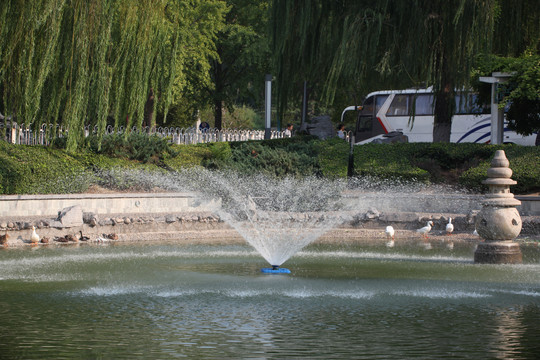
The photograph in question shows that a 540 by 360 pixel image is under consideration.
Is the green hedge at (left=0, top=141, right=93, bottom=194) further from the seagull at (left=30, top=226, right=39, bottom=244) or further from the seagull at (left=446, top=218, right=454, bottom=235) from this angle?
the seagull at (left=446, top=218, right=454, bottom=235)

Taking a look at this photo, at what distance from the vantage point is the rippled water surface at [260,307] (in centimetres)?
731

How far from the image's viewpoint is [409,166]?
23.2 meters

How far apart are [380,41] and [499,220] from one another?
36.5ft

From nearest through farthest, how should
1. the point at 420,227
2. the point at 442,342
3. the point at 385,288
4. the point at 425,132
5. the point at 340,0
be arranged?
the point at 442,342 → the point at 385,288 → the point at 420,227 → the point at 340,0 → the point at 425,132

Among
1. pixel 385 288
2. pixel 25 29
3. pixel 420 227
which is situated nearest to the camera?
pixel 385 288

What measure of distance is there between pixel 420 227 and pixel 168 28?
8044 mm

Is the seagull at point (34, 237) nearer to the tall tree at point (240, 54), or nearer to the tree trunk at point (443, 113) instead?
the tree trunk at point (443, 113)

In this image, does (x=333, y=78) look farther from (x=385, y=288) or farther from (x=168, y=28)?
(x=385, y=288)

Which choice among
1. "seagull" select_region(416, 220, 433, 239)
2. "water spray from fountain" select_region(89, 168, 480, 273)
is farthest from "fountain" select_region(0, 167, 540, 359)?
"water spray from fountain" select_region(89, 168, 480, 273)

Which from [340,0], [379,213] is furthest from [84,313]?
[340,0]

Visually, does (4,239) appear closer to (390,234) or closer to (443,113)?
(390,234)

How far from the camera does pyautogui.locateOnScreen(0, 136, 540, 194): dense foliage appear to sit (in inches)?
784

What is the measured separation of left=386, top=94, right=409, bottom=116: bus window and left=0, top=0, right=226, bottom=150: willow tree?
2418 cm

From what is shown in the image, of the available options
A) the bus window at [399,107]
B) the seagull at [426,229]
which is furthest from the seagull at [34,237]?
the bus window at [399,107]
